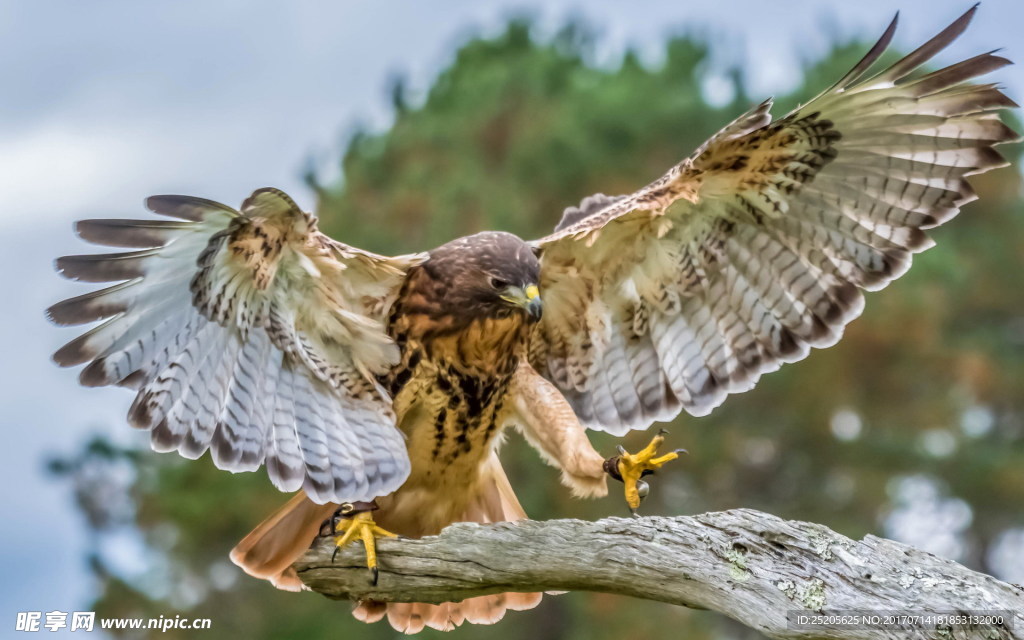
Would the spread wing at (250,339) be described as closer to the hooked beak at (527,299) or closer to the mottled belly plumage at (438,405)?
the mottled belly plumage at (438,405)

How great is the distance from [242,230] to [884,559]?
2.56m

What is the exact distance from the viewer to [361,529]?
4.94m

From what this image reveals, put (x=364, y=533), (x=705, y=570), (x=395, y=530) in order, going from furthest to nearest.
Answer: (x=395, y=530)
(x=364, y=533)
(x=705, y=570)

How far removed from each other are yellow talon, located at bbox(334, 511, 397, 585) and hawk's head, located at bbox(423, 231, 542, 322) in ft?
2.99

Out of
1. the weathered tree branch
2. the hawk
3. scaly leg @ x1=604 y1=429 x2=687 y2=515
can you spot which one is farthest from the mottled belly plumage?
scaly leg @ x1=604 y1=429 x2=687 y2=515

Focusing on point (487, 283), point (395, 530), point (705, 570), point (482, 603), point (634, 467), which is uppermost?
point (487, 283)

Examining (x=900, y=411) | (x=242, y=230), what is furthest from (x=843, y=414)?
(x=242, y=230)

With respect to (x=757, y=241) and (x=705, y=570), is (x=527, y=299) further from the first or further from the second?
(x=705, y=570)

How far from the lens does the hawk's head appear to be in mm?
5000

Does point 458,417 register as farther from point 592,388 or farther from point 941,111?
point 941,111

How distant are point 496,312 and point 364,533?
105cm

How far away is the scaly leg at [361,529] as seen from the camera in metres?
4.86

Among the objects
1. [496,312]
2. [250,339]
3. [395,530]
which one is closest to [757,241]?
[496,312]

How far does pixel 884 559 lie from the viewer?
418cm
